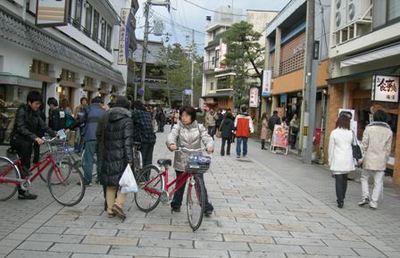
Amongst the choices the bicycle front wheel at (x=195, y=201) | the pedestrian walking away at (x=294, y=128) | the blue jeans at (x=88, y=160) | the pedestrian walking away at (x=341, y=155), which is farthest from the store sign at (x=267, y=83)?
the bicycle front wheel at (x=195, y=201)

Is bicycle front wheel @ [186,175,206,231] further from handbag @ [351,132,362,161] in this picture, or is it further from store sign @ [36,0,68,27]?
store sign @ [36,0,68,27]

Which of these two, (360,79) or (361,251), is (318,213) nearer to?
(361,251)

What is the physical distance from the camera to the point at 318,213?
8820 mm

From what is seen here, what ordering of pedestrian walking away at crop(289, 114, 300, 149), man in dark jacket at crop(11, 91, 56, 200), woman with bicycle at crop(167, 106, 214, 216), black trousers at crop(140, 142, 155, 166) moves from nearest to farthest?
woman with bicycle at crop(167, 106, 214, 216) → man in dark jacket at crop(11, 91, 56, 200) → black trousers at crop(140, 142, 155, 166) → pedestrian walking away at crop(289, 114, 300, 149)

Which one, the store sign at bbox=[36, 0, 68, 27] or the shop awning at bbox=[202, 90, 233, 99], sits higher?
the shop awning at bbox=[202, 90, 233, 99]

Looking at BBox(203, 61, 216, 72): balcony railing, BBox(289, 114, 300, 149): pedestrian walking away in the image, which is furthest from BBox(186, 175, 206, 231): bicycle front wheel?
BBox(203, 61, 216, 72): balcony railing

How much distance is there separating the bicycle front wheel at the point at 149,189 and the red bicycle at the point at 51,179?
94 centimetres

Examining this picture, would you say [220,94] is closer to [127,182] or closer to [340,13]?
[340,13]

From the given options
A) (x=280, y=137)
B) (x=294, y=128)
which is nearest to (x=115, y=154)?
(x=280, y=137)

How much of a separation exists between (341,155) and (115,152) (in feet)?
14.2

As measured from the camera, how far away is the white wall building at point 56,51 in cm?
1255

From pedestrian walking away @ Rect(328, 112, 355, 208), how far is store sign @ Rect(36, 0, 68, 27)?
8.14 meters

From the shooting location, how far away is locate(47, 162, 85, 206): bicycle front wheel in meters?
8.24

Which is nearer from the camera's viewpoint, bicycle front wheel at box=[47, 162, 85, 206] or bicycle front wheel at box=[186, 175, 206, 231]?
bicycle front wheel at box=[186, 175, 206, 231]
